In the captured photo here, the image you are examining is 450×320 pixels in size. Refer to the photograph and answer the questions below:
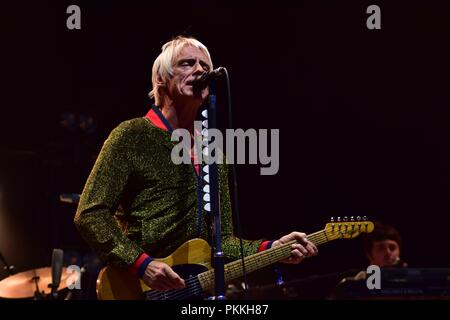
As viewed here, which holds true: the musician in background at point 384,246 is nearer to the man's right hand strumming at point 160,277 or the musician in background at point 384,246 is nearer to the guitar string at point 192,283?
the guitar string at point 192,283

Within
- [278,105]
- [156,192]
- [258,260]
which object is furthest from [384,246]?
[156,192]

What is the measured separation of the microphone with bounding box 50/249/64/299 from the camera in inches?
177

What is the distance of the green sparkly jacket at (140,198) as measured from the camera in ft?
8.56

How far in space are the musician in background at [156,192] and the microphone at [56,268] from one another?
1.82 meters

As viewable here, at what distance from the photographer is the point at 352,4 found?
4402 mm

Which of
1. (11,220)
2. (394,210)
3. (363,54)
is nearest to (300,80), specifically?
(363,54)

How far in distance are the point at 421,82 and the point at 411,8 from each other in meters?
0.74

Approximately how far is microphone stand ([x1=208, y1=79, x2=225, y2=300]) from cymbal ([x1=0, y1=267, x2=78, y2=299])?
2.76 metres

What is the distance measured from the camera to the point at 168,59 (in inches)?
116

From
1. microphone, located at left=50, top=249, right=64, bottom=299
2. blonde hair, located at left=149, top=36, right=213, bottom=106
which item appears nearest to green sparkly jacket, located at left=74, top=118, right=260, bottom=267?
blonde hair, located at left=149, top=36, right=213, bottom=106

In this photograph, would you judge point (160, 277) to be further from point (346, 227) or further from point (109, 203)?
point (346, 227)

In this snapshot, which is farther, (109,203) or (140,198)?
(140,198)

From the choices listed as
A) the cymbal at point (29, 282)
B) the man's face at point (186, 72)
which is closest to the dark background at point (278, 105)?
the cymbal at point (29, 282)

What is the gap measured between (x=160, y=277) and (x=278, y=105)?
9.27 feet
